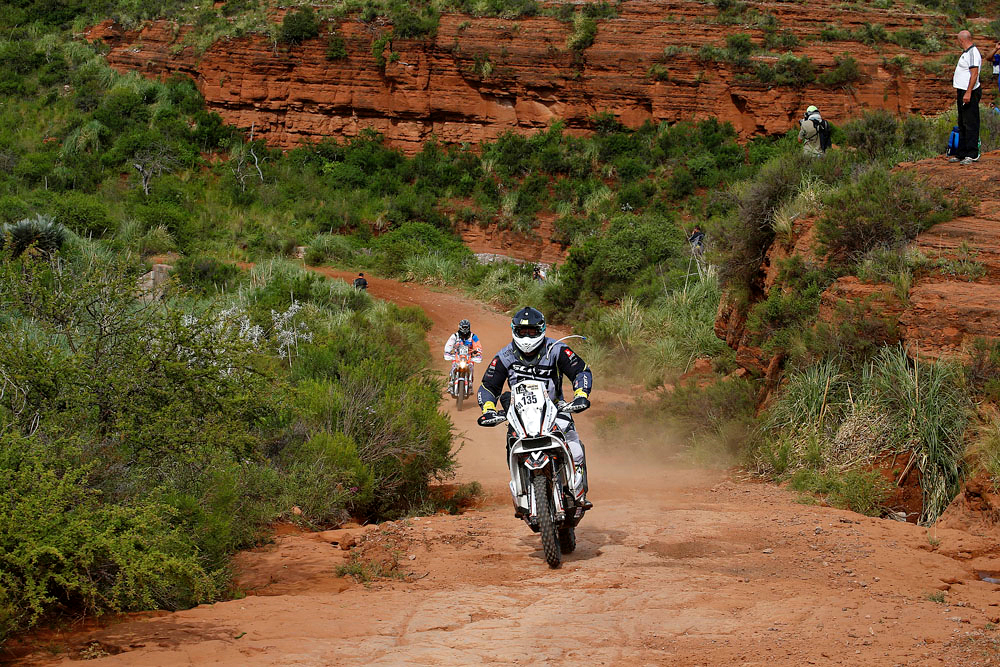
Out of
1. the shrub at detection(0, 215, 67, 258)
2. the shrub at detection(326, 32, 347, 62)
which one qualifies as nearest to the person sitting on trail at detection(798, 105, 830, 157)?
the shrub at detection(0, 215, 67, 258)

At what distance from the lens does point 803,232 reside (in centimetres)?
1361

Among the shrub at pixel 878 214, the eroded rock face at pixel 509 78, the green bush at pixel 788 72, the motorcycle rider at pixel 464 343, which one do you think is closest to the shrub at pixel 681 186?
the eroded rock face at pixel 509 78

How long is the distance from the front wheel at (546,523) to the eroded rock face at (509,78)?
3486cm

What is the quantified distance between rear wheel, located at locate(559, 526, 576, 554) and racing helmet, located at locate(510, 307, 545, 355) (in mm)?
1547

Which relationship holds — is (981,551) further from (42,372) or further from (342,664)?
(42,372)

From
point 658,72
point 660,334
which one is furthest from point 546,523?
point 658,72

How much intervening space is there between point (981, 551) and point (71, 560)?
6808 mm

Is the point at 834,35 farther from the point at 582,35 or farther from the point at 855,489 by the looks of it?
the point at 855,489

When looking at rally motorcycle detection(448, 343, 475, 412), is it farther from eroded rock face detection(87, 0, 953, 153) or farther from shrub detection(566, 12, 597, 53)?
shrub detection(566, 12, 597, 53)

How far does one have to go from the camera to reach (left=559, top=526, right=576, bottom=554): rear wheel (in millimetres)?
7910

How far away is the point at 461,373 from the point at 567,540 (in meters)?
9.73

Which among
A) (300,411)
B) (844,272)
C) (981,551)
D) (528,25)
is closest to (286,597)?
(300,411)

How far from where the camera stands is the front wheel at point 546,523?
24.3 ft

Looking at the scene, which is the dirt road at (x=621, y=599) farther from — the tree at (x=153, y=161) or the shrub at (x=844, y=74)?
the shrub at (x=844, y=74)
